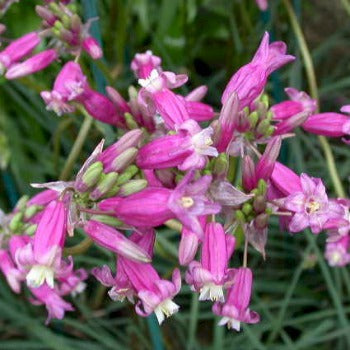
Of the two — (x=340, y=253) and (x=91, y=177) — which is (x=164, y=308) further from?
(x=340, y=253)

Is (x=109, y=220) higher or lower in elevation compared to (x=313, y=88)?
higher

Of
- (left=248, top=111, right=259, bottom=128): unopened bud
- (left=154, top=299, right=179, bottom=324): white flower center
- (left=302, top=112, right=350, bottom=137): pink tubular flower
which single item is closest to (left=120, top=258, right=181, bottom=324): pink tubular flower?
(left=154, top=299, right=179, bottom=324): white flower center

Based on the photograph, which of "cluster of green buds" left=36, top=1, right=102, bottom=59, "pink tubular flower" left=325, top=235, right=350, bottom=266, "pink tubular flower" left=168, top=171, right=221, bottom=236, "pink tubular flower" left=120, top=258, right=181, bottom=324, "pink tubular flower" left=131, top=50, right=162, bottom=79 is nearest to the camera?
"pink tubular flower" left=168, top=171, right=221, bottom=236

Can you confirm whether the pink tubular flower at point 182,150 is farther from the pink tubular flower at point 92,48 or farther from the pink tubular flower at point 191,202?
the pink tubular flower at point 92,48

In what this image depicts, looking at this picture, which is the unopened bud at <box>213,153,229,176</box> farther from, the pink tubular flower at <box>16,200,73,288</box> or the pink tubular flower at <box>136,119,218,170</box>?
the pink tubular flower at <box>16,200,73,288</box>

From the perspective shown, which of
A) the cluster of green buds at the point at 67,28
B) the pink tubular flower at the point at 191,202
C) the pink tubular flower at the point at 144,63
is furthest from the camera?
the cluster of green buds at the point at 67,28

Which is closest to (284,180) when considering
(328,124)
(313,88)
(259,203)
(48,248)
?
(259,203)

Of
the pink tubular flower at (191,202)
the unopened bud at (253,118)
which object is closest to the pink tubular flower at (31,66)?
the unopened bud at (253,118)
